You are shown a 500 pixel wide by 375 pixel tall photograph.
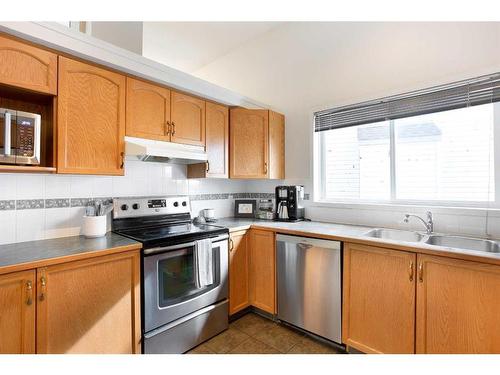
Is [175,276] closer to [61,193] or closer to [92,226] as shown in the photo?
[92,226]

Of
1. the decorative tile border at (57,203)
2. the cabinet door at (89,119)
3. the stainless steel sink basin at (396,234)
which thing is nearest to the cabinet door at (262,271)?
the stainless steel sink basin at (396,234)

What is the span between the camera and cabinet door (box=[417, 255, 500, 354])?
1.29 meters

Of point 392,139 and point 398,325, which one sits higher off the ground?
point 392,139

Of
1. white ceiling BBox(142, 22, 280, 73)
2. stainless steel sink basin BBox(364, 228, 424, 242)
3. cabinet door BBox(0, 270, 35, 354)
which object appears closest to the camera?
cabinet door BBox(0, 270, 35, 354)

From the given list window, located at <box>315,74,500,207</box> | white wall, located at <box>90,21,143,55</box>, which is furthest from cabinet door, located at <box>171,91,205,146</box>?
window, located at <box>315,74,500,207</box>

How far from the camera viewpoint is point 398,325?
1.57 meters

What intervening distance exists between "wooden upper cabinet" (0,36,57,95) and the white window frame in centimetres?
220

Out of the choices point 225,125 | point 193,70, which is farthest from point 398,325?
point 193,70

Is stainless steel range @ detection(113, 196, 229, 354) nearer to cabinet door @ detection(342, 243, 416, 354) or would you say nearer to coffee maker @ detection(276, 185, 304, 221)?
coffee maker @ detection(276, 185, 304, 221)

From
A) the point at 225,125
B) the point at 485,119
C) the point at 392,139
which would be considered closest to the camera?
the point at 485,119

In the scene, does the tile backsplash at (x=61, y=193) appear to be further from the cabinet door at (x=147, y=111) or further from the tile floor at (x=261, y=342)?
the tile floor at (x=261, y=342)

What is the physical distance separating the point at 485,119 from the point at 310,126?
1380 millimetres

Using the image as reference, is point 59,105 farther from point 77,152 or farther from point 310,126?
point 310,126

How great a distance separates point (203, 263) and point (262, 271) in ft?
2.13
